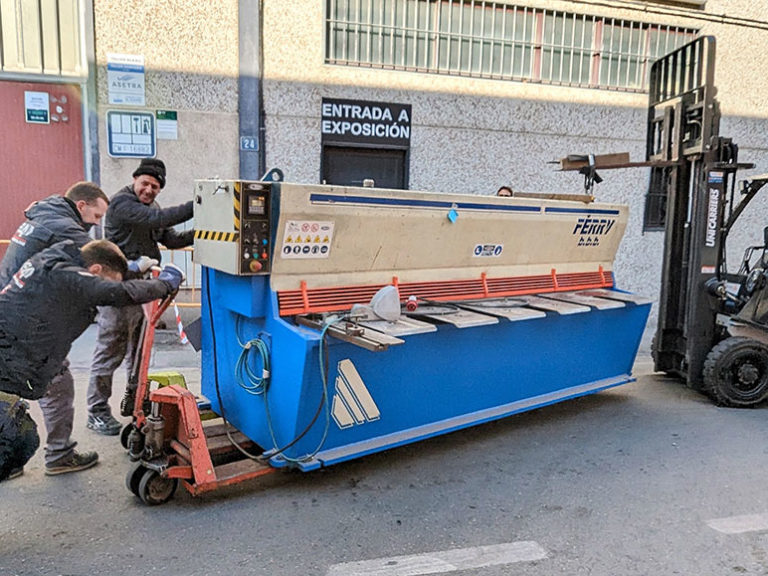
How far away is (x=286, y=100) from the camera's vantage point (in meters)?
8.00

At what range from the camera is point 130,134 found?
24.9 ft

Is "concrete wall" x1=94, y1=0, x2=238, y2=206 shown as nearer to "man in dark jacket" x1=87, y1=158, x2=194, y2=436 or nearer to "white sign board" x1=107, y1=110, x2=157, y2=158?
"white sign board" x1=107, y1=110, x2=157, y2=158

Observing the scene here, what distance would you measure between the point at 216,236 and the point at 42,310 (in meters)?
1.05

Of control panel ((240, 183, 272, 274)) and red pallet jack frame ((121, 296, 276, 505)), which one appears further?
control panel ((240, 183, 272, 274))

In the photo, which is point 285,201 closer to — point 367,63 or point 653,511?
point 653,511

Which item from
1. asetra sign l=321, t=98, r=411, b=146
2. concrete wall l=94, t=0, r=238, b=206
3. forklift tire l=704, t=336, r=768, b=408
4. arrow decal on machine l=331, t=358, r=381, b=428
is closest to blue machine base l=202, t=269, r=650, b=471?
arrow decal on machine l=331, t=358, r=381, b=428

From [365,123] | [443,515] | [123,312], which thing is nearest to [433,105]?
[365,123]

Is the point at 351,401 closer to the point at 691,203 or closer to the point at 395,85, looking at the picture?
the point at 691,203

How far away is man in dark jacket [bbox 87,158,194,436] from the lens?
463cm

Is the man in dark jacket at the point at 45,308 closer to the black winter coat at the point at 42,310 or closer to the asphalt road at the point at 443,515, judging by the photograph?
the black winter coat at the point at 42,310

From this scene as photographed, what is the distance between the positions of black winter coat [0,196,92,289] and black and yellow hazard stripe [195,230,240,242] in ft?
2.27

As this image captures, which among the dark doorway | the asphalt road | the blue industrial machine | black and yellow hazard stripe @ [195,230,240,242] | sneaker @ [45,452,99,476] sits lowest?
the asphalt road

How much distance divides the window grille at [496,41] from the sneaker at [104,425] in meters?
5.44

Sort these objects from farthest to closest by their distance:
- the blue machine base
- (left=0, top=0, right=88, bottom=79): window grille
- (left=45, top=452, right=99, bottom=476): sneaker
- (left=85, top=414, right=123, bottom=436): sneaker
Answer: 1. (left=0, top=0, right=88, bottom=79): window grille
2. (left=85, top=414, right=123, bottom=436): sneaker
3. (left=45, top=452, right=99, bottom=476): sneaker
4. the blue machine base
